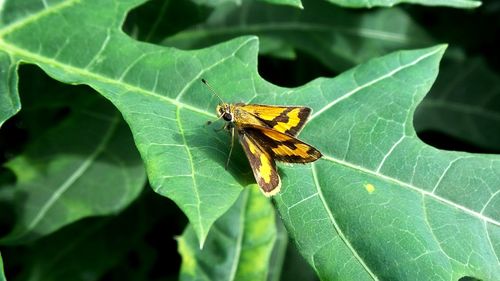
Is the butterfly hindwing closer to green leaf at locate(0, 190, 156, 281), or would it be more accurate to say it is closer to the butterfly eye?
the butterfly eye

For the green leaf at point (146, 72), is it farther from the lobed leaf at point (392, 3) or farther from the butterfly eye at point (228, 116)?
the lobed leaf at point (392, 3)

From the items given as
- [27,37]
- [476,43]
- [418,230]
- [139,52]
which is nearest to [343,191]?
[418,230]

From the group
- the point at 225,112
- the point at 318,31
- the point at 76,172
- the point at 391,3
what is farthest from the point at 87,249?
the point at 391,3

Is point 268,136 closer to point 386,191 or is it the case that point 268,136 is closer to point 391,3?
point 386,191

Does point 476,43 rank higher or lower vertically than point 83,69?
lower

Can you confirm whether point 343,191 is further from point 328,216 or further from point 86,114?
point 86,114

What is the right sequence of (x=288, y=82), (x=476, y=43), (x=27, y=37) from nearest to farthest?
(x=27, y=37) < (x=288, y=82) < (x=476, y=43)

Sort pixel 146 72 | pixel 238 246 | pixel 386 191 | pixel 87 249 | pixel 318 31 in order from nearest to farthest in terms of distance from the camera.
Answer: pixel 386 191, pixel 146 72, pixel 238 246, pixel 87 249, pixel 318 31
